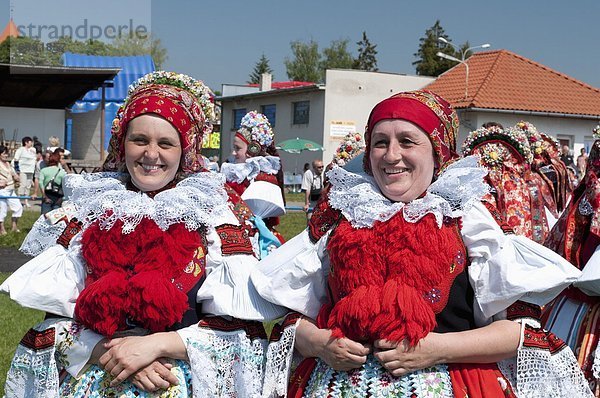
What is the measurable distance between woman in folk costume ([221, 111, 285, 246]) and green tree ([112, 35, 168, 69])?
28347 millimetres

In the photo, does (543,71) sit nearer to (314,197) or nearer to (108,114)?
(108,114)

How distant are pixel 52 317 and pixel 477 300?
1.50m

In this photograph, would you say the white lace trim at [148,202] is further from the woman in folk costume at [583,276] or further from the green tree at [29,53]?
the green tree at [29,53]

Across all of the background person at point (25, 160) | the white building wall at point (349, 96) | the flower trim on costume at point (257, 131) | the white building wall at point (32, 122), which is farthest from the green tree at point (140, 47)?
the flower trim on costume at point (257, 131)

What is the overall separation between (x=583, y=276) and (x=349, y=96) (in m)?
27.9

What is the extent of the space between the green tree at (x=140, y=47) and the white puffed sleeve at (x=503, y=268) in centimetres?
3375

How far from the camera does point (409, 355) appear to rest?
239 cm

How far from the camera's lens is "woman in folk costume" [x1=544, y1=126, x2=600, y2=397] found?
321cm

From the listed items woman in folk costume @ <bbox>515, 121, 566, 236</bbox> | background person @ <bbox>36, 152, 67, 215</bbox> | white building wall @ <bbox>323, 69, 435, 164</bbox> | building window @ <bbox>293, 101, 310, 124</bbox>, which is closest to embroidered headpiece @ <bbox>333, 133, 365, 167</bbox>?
woman in folk costume @ <bbox>515, 121, 566, 236</bbox>

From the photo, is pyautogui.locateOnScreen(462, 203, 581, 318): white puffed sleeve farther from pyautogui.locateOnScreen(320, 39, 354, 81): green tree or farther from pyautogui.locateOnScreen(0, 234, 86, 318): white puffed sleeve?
pyautogui.locateOnScreen(320, 39, 354, 81): green tree

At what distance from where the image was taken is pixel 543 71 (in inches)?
1158

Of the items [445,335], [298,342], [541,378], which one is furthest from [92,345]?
[541,378]

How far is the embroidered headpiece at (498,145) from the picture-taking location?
244 inches

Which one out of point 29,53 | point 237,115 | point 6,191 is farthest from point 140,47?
point 6,191
